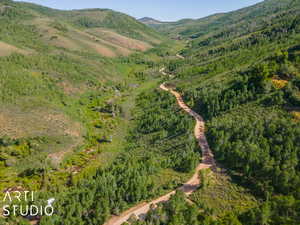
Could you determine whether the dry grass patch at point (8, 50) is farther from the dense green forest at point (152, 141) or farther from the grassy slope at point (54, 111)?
the dense green forest at point (152, 141)

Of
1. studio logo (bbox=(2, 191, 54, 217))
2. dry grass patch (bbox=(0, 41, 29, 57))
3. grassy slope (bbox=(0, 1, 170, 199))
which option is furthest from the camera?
dry grass patch (bbox=(0, 41, 29, 57))

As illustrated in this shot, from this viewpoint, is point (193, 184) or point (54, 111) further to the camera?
point (54, 111)

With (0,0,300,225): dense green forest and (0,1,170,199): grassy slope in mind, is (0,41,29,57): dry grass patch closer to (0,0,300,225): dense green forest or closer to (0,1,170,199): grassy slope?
(0,1,170,199): grassy slope

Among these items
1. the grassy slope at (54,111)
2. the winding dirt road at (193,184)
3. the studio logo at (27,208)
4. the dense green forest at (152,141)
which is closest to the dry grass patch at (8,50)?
the grassy slope at (54,111)

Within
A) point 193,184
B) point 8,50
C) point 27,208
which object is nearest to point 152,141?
point 193,184

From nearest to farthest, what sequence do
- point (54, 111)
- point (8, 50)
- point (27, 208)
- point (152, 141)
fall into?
1. point (27, 208)
2. point (152, 141)
3. point (54, 111)
4. point (8, 50)

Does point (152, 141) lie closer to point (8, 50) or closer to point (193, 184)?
point (193, 184)

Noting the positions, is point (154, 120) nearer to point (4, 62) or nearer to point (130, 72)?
point (4, 62)

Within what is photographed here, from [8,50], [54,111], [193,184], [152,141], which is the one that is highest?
[8,50]

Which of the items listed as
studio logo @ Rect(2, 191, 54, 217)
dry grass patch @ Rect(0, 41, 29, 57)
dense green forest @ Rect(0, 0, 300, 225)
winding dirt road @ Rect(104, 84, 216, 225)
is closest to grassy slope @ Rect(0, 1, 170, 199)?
dry grass patch @ Rect(0, 41, 29, 57)

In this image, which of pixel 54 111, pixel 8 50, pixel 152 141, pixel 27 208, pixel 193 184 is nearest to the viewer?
pixel 27 208

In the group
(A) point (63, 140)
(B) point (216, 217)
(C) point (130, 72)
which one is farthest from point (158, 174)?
(C) point (130, 72)

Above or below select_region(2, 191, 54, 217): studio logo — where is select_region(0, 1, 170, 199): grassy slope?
above
